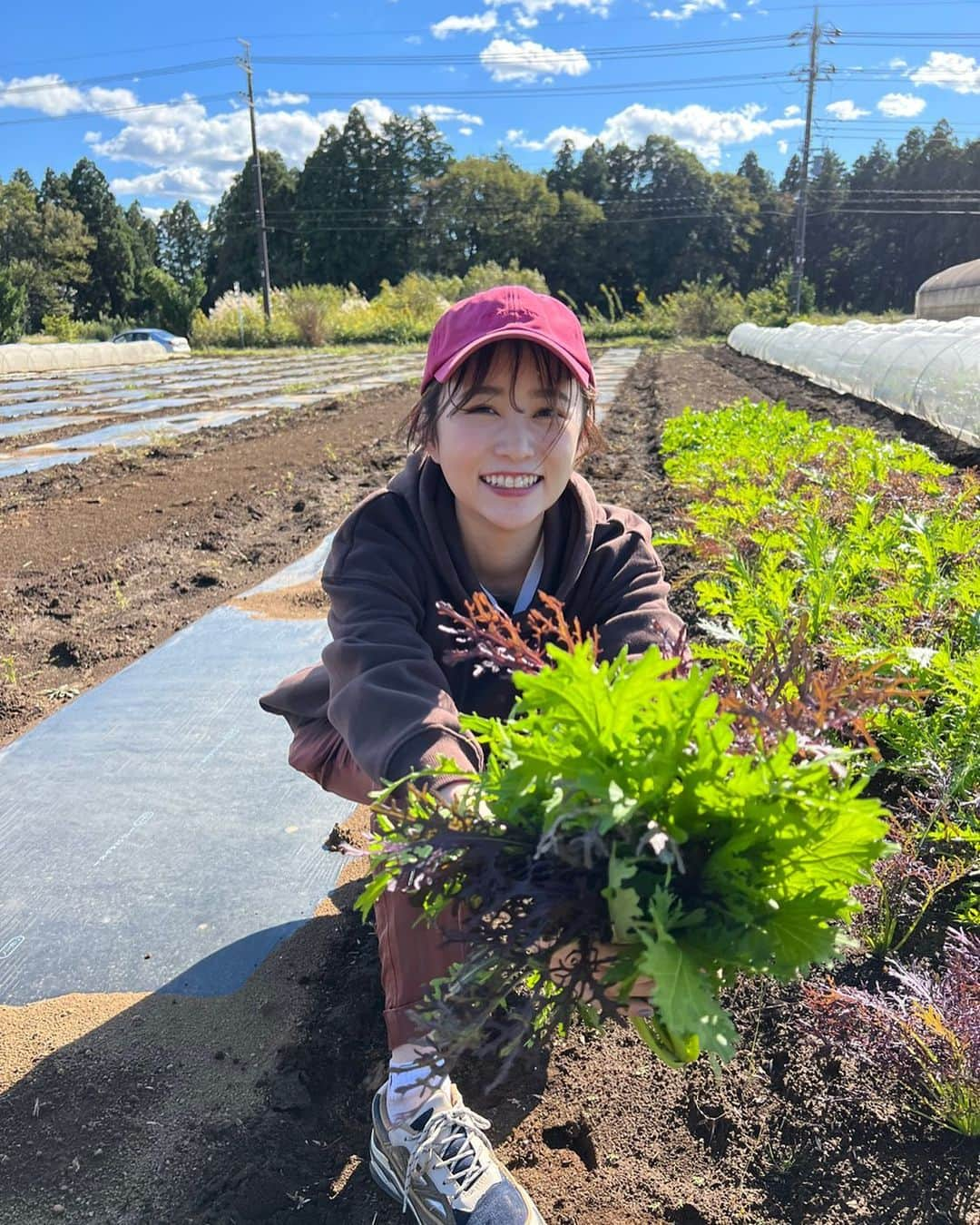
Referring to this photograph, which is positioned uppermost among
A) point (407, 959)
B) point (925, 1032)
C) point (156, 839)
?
point (407, 959)

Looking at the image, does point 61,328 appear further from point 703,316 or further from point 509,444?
point 509,444

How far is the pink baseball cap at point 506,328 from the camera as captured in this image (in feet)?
5.50

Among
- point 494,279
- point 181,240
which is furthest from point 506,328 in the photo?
point 181,240

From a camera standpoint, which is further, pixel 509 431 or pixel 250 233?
pixel 250 233

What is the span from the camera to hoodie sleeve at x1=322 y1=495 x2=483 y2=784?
1495 mm

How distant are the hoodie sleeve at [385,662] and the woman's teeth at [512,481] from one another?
0.24 metres

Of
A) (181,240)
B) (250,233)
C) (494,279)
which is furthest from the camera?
(181,240)

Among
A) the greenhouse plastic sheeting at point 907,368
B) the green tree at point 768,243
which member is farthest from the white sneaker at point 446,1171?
the green tree at point 768,243

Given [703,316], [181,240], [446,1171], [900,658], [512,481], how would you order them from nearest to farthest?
[446,1171], [512,481], [900,658], [703,316], [181,240]

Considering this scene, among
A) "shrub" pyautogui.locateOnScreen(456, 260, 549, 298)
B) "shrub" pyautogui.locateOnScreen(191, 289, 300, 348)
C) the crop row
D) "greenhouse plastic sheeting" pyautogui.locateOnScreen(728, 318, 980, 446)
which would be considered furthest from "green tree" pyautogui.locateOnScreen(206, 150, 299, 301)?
the crop row

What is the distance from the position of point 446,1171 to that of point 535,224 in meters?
64.2

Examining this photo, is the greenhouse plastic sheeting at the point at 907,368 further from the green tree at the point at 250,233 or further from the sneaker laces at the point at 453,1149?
the green tree at the point at 250,233

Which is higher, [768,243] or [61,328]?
[768,243]

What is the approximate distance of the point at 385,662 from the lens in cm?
167
